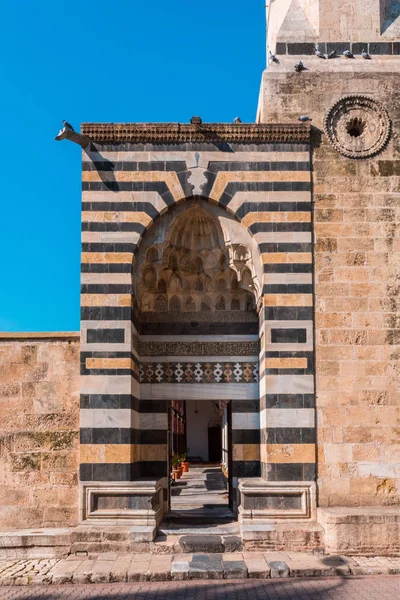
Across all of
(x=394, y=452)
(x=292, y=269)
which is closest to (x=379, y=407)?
(x=394, y=452)

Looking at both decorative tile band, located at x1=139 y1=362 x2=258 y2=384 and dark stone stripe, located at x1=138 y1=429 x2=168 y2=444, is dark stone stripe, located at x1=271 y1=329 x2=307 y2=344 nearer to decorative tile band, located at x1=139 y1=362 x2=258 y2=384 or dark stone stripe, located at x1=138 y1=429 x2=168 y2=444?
decorative tile band, located at x1=139 y1=362 x2=258 y2=384

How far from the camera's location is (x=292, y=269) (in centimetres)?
1210

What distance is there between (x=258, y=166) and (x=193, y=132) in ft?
4.07

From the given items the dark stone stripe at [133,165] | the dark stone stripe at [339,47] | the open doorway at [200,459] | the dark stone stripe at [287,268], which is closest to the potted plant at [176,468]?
the open doorway at [200,459]

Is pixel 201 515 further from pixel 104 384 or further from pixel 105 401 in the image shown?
pixel 104 384

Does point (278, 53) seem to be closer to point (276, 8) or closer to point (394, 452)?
point (276, 8)

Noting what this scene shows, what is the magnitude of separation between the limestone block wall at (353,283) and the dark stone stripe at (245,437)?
62.0 inches

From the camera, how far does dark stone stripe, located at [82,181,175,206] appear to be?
12266mm

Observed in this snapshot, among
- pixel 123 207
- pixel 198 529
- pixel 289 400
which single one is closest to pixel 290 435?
pixel 289 400

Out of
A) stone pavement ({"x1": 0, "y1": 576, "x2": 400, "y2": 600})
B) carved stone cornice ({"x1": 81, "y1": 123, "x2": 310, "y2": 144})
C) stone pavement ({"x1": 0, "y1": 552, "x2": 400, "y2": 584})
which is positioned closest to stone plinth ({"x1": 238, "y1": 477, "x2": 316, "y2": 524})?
stone pavement ({"x1": 0, "y1": 552, "x2": 400, "y2": 584})

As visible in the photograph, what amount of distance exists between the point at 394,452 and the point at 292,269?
132 inches

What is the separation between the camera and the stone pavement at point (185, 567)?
32.0ft

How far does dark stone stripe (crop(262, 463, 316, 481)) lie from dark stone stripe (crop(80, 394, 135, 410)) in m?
2.48

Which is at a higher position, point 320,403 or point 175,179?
point 175,179
